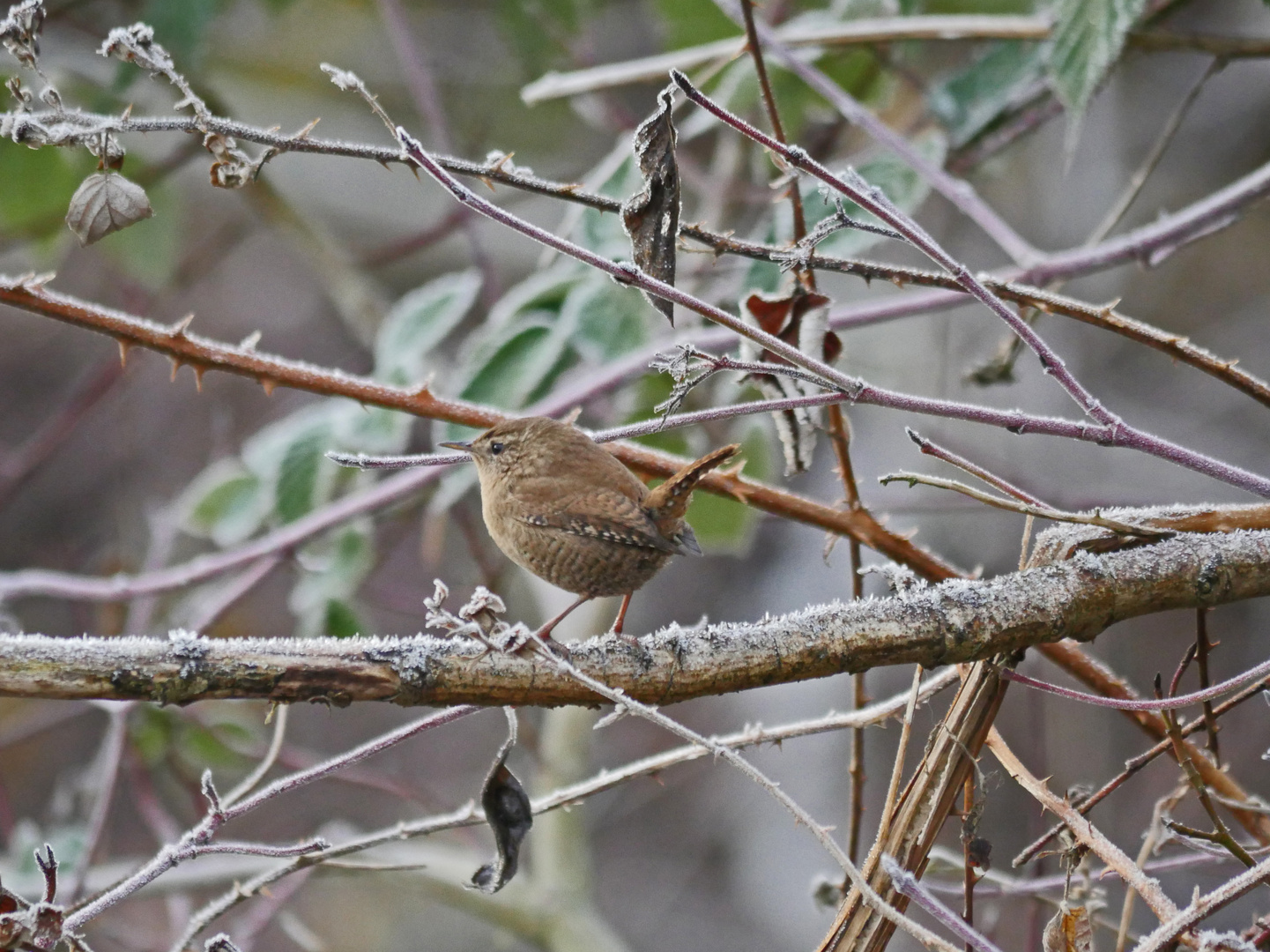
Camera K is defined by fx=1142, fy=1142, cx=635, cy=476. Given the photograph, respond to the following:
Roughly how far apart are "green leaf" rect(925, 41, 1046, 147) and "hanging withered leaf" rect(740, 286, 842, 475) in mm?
1168

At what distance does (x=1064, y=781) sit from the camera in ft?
14.8

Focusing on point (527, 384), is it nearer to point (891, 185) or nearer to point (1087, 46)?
point (891, 185)

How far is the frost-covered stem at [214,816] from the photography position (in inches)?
44.0

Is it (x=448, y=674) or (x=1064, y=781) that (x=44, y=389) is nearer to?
(x=1064, y=781)

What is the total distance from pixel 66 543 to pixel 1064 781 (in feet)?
15.8

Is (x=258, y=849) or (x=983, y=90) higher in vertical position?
(x=983, y=90)

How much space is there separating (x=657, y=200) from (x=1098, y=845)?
2.72 feet

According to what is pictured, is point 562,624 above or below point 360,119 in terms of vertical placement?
below

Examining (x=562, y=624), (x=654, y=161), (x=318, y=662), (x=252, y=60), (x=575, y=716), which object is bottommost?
(x=318, y=662)

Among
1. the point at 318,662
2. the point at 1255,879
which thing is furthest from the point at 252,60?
the point at 1255,879

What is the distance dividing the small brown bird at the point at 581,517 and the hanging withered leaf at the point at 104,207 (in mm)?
660

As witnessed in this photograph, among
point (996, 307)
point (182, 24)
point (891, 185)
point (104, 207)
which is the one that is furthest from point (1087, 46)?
point (182, 24)

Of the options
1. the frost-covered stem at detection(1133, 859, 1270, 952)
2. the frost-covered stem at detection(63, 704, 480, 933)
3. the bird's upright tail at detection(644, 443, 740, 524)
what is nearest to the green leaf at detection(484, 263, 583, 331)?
the bird's upright tail at detection(644, 443, 740, 524)

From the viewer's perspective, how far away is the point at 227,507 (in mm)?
2793
